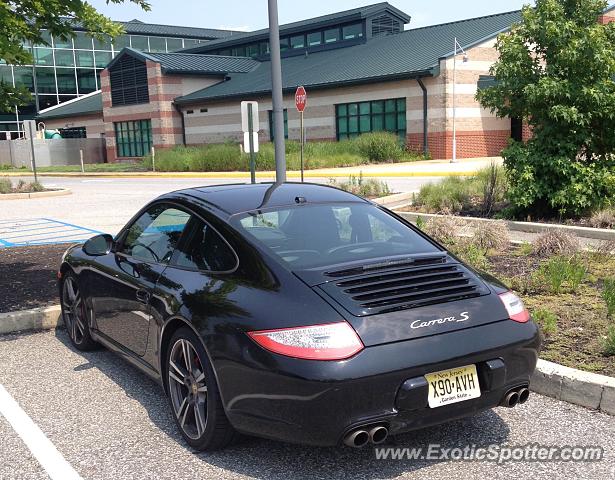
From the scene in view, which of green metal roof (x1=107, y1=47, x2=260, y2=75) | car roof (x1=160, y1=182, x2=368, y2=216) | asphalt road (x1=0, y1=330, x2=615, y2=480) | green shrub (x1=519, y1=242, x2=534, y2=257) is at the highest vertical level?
green metal roof (x1=107, y1=47, x2=260, y2=75)

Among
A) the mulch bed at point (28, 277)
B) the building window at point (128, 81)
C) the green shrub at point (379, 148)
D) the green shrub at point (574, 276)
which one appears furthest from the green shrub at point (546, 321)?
the building window at point (128, 81)

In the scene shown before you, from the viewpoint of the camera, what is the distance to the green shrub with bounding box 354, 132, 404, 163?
33.0 m

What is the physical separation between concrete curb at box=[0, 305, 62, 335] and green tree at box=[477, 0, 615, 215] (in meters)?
7.43

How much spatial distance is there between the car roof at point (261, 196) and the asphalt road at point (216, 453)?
55.2 inches

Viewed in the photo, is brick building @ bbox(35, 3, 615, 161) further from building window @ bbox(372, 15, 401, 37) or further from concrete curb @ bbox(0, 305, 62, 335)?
concrete curb @ bbox(0, 305, 62, 335)

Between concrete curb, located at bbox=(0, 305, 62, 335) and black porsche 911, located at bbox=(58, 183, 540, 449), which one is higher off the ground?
black porsche 911, located at bbox=(58, 183, 540, 449)

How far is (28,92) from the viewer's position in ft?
24.0

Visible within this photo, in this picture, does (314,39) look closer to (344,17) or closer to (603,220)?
(344,17)

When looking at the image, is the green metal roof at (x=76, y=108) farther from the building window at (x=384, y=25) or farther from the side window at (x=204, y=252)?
the side window at (x=204, y=252)

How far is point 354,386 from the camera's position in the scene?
322 cm

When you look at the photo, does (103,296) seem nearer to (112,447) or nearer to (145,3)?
(112,447)

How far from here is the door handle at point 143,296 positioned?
4.42m

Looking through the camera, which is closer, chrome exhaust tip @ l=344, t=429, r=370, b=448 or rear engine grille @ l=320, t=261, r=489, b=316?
chrome exhaust tip @ l=344, t=429, r=370, b=448

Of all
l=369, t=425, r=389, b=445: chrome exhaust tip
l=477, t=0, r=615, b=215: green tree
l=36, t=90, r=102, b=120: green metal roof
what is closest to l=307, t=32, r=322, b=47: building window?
l=36, t=90, r=102, b=120: green metal roof
